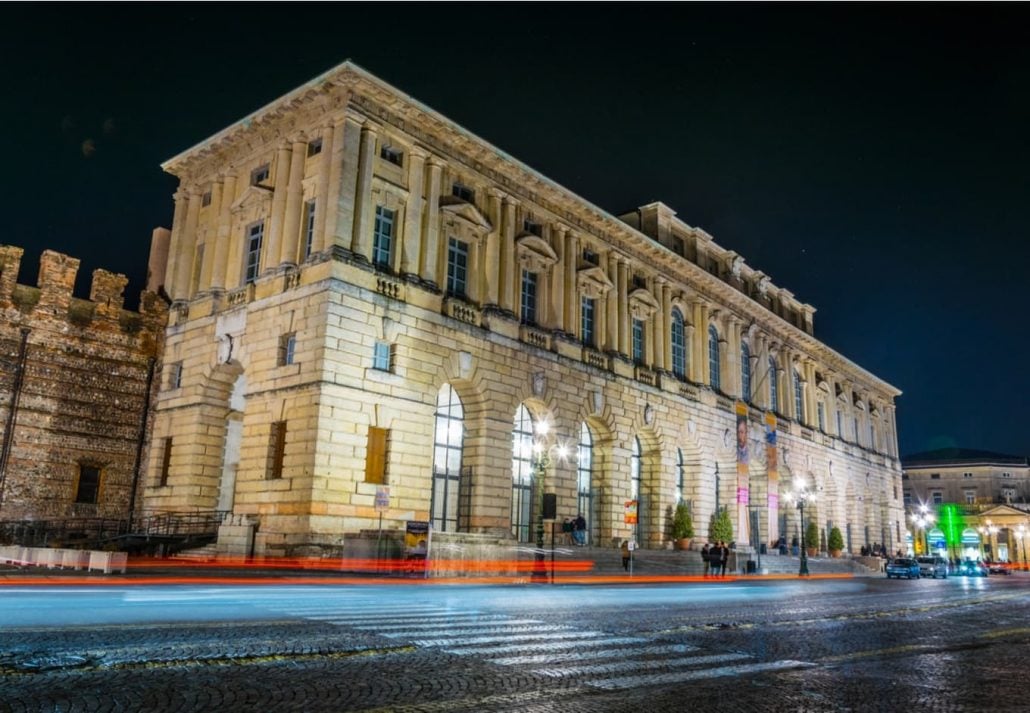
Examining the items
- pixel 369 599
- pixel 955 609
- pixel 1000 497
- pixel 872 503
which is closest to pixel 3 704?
pixel 369 599

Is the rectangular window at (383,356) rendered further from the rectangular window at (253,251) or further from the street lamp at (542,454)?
the street lamp at (542,454)

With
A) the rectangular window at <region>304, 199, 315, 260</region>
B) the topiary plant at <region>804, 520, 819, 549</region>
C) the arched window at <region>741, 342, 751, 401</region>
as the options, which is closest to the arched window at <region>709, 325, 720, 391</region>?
the arched window at <region>741, 342, 751, 401</region>

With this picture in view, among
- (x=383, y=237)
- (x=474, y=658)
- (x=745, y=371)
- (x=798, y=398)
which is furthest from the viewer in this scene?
(x=798, y=398)

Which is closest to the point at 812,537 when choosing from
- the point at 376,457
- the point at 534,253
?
the point at 534,253

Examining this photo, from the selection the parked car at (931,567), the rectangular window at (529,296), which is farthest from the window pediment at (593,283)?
the parked car at (931,567)

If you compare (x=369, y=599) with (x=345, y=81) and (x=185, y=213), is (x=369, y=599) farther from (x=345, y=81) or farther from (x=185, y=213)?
(x=185, y=213)

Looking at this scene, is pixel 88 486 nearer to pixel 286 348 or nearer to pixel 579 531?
→ pixel 286 348

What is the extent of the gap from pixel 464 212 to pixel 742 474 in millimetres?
24483

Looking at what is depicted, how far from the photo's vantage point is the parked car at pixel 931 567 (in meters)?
50.2

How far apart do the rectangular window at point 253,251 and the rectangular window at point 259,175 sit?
1.91 metres

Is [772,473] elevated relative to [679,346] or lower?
lower

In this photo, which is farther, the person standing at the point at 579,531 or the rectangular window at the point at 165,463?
the person standing at the point at 579,531

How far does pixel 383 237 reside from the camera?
100ft

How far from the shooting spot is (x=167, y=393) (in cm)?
3312
